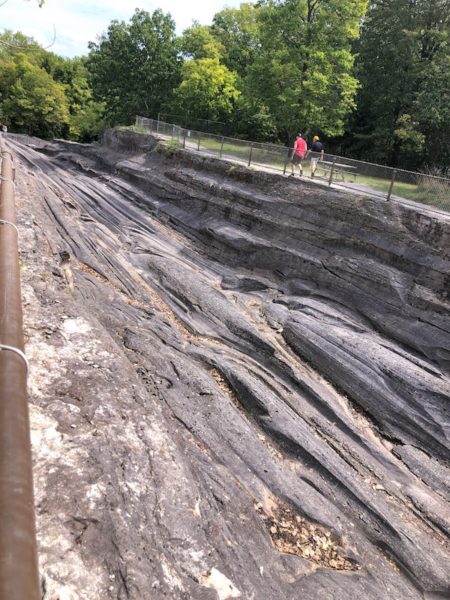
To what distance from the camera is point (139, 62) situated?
133 feet

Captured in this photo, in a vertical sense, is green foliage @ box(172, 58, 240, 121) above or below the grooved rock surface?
above

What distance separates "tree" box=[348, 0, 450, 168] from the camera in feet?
91.7

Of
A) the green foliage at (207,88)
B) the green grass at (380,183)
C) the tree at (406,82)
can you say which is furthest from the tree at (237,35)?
the green grass at (380,183)

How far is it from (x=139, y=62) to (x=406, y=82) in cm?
2473

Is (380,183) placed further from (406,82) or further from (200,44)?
(200,44)

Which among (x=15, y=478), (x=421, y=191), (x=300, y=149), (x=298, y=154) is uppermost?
(x=300, y=149)

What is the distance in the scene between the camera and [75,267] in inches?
556

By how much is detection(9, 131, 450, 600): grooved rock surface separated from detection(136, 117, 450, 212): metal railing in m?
1.02

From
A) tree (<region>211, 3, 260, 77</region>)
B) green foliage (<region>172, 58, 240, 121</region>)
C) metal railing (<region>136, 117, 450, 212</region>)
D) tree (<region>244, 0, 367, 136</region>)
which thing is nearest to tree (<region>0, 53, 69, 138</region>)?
tree (<region>211, 3, 260, 77</region>)

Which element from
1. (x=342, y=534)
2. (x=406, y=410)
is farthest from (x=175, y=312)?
(x=342, y=534)

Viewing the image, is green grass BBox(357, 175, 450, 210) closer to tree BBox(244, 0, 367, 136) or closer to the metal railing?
the metal railing

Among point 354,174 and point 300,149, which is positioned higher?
point 300,149

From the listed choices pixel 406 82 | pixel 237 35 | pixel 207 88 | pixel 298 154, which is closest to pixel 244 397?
pixel 298 154

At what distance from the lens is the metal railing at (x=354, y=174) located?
50.3 ft
